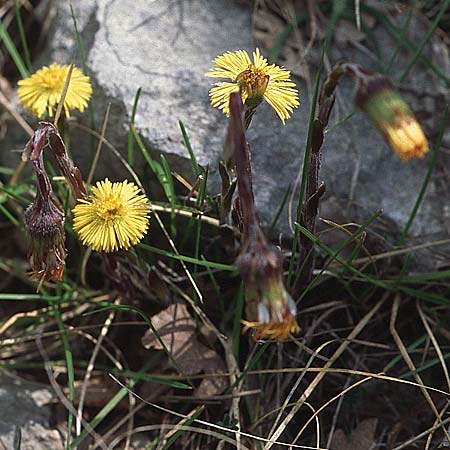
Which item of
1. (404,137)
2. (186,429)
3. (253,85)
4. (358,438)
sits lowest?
(358,438)

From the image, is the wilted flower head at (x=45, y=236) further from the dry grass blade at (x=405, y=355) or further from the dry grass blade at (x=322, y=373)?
the dry grass blade at (x=405, y=355)

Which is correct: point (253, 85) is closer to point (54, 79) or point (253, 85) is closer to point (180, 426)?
point (54, 79)

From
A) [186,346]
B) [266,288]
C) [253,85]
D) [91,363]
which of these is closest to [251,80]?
[253,85]

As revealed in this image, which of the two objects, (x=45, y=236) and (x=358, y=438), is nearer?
(x=45, y=236)

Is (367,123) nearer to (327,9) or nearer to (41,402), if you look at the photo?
(327,9)

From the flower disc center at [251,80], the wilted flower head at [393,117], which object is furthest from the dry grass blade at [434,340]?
the flower disc center at [251,80]

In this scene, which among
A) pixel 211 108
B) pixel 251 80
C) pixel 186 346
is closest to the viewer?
pixel 251 80

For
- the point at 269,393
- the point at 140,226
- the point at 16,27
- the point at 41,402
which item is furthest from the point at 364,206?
the point at 16,27
